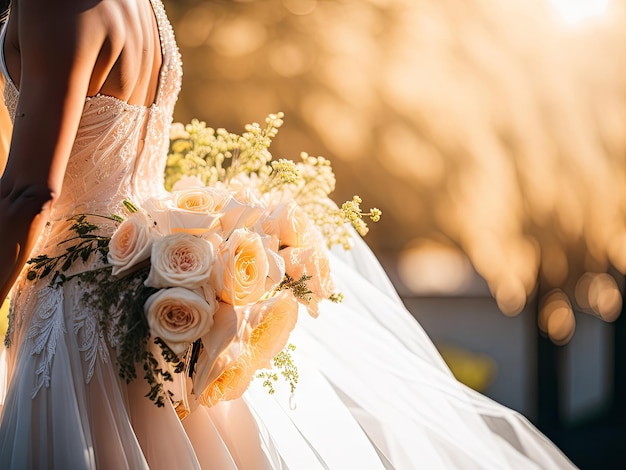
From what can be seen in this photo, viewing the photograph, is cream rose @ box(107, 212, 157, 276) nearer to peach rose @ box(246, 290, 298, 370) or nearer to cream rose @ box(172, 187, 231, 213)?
cream rose @ box(172, 187, 231, 213)

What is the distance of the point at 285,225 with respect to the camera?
1.41 meters

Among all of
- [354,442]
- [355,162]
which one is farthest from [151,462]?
[355,162]

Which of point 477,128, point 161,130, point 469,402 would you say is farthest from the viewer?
point 477,128

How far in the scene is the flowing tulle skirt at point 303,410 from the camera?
1.26m

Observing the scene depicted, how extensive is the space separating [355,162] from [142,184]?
5.72ft

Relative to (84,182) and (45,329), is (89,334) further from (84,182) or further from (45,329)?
(84,182)

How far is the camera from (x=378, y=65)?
3.21 meters

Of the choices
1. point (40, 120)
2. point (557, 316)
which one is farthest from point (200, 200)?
point (557, 316)

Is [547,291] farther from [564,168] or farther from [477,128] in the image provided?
[477,128]

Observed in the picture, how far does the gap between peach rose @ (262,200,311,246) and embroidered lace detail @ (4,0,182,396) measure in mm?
284

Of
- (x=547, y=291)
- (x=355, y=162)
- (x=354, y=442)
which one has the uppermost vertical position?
(x=355, y=162)

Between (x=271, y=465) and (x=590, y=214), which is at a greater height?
(x=590, y=214)

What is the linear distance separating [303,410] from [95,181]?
2.22ft

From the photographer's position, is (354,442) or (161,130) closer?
(161,130)
